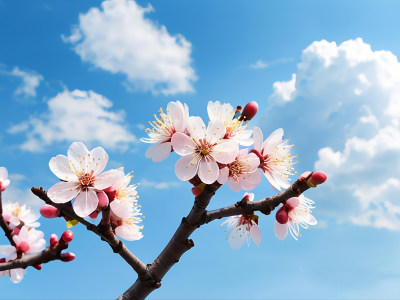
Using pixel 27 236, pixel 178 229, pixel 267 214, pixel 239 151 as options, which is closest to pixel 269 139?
pixel 239 151

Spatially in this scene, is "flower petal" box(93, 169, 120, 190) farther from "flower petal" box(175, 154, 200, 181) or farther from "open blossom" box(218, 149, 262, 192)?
"open blossom" box(218, 149, 262, 192)

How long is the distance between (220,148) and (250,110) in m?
0.48

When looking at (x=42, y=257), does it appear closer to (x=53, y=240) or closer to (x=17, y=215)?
(x=53, y=240)

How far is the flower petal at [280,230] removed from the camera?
9.55 feet

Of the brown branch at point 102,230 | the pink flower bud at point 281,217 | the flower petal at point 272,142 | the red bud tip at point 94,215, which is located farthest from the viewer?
the pink flower bud at point 281,217

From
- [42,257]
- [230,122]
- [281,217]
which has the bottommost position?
[42,257]

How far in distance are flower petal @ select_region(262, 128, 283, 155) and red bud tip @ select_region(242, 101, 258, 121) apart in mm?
189

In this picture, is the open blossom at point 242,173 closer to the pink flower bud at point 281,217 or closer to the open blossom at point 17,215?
the pink flower bud at point 281,217

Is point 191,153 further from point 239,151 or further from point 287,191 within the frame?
point 287,191

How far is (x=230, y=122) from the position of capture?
2650mm

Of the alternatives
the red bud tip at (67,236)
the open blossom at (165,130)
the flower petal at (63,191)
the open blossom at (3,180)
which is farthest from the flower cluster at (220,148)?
the open blossom at (3,180)

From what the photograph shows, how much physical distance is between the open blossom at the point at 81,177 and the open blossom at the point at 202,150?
366mm

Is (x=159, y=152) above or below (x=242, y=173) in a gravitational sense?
above

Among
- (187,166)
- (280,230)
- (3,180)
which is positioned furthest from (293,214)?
(3,180)
